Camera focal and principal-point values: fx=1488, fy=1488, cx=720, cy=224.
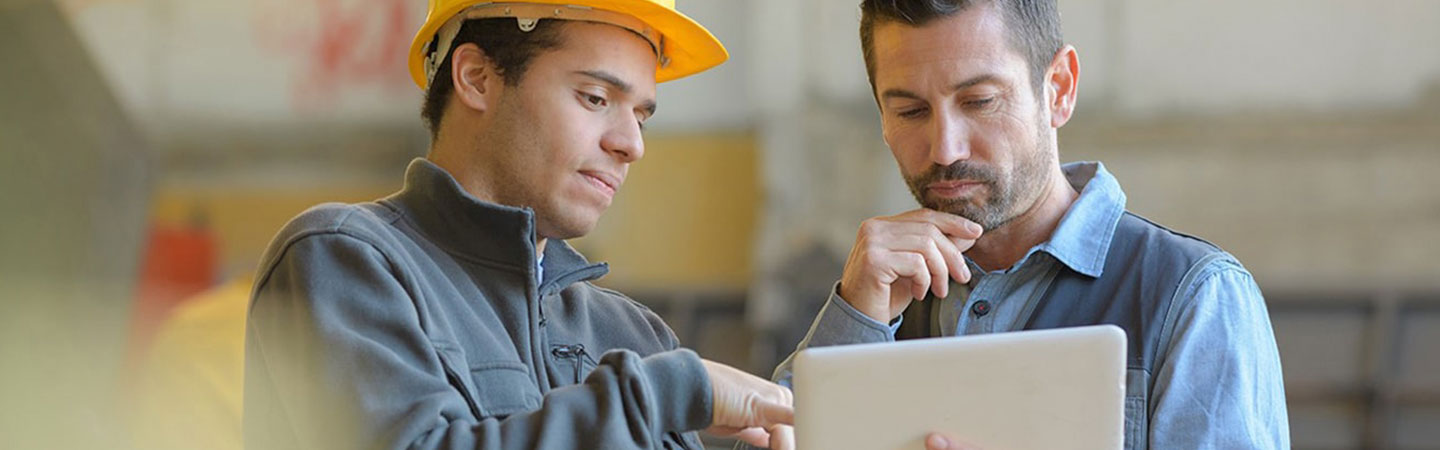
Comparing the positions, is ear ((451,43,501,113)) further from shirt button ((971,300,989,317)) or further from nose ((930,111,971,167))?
shirt button ((971,300,989,317))

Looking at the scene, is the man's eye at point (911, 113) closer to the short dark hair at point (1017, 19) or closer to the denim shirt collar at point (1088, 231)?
the short dark hair at point (1017, 19)

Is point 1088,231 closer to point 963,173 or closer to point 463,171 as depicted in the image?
point 963,173

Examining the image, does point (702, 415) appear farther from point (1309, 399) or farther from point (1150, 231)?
point (1309, 399)

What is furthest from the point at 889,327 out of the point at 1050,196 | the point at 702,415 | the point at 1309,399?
the point at 1309,399

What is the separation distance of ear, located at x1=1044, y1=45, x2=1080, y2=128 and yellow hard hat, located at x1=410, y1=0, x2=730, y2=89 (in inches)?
19.1

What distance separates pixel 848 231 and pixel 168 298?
721cm

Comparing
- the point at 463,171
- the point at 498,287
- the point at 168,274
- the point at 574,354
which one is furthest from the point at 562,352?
the point at 168,274

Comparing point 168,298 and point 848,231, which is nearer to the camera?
point 168,298

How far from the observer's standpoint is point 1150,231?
197 cm

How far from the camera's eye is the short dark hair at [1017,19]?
77.7 inches

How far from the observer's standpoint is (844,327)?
6.55 feet

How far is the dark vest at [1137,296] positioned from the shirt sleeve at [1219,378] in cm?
2

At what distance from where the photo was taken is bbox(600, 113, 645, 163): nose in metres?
1.94

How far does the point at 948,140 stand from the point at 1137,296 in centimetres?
31
